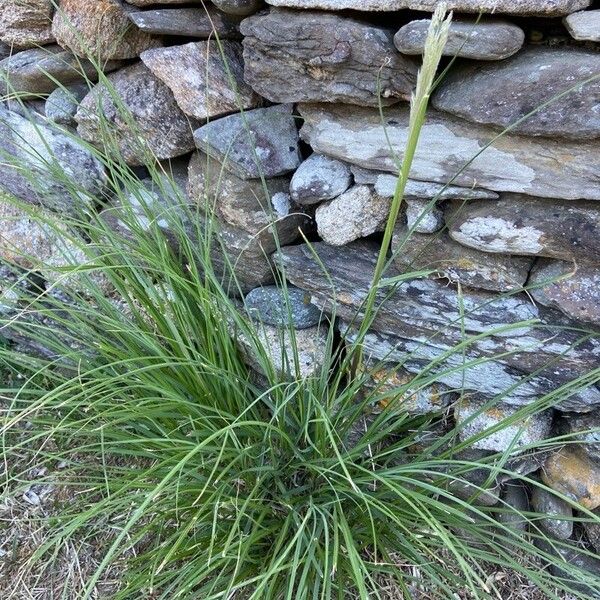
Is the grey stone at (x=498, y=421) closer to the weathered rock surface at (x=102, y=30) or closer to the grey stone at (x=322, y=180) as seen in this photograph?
the grey stone at (x=322, y=180)

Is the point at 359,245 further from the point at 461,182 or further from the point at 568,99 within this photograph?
the point at 568,99

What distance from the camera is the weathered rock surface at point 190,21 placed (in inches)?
61.6

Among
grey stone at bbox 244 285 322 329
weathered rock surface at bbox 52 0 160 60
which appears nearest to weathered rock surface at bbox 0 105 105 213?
weathered rock surface at bbox 52 0 160 60

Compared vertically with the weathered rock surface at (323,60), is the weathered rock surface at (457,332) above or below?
below

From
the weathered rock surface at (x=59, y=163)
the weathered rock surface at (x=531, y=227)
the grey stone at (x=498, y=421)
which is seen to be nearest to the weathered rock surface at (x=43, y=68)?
the weathered rock surface at (x=59, y=163)

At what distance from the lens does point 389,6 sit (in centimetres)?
126

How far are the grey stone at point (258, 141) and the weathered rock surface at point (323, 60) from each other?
107mm

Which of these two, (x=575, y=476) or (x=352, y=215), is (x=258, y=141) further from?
(x=575, y=476)

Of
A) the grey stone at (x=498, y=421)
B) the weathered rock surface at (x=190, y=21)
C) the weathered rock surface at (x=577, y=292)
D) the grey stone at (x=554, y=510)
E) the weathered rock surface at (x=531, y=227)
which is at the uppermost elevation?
the weathered rock surface at (x=190, y=21)

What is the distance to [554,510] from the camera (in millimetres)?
1621

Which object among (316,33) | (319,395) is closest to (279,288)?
(319,395)

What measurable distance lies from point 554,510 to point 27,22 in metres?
1.88

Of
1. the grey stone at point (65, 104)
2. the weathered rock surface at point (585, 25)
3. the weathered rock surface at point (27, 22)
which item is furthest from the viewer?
the grey stone at point (65, 104)

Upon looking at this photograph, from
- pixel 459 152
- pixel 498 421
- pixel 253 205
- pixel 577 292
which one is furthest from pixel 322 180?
A: pixel 498 421
